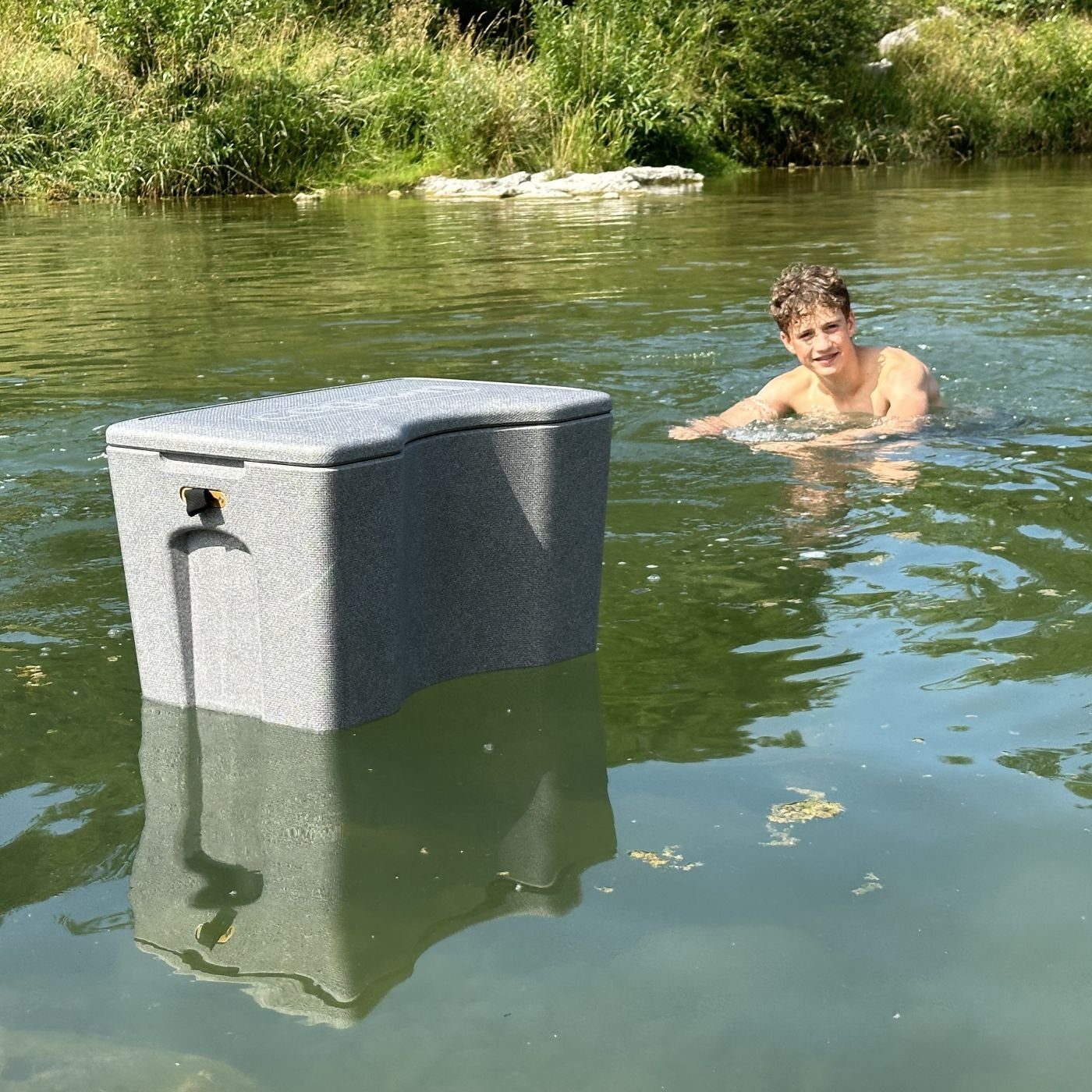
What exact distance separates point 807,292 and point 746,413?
0.66 metres

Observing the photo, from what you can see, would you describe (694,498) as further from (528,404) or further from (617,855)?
(617,855)

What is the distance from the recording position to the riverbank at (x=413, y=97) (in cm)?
2250

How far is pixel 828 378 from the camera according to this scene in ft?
23.8

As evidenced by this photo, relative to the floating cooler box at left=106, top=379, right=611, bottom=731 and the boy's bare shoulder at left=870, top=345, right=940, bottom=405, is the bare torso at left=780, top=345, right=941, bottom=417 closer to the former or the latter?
the boy's bare shoulder at left=870, top=345, right=940, bottom=405

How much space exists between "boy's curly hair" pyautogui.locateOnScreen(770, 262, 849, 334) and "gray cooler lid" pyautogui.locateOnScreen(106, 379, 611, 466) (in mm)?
2965

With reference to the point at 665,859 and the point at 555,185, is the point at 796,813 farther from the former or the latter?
the point at 555,185

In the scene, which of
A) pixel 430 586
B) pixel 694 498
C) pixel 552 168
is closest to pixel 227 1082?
pixel 430 586

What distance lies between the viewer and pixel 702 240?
1498 cm

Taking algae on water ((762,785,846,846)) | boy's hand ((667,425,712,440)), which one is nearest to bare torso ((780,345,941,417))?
boy's hand ((667,425,712,440))

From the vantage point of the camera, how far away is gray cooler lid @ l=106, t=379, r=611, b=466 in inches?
137

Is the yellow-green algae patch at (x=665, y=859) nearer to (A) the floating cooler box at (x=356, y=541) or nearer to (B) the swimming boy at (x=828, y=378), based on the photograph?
(A) the floating cooler box at (x=356, y=541)

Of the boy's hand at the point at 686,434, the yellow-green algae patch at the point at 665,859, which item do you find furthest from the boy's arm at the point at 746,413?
the yellow-green algae patch at the point at 665,859

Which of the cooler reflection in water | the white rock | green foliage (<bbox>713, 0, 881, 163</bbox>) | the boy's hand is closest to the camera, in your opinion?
the cooler reflection in water

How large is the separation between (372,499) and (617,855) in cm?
97
